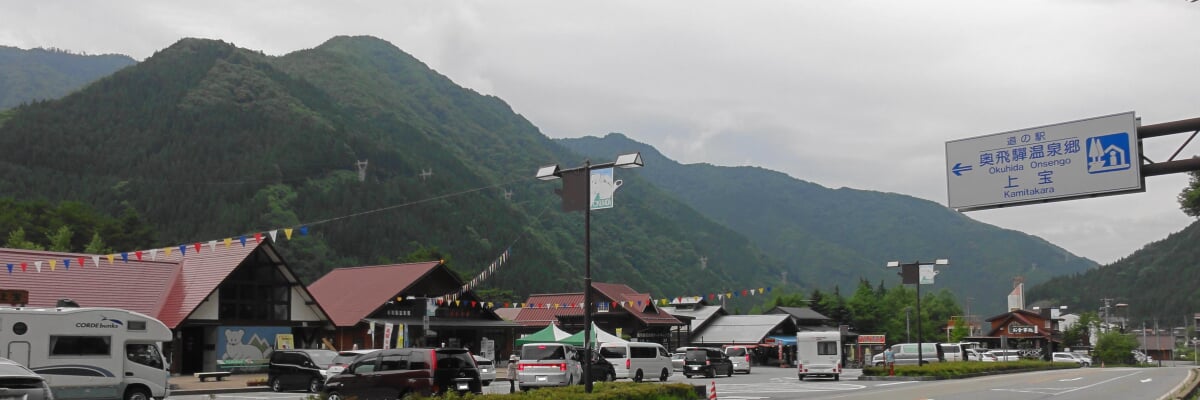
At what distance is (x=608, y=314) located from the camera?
6869 centimetres

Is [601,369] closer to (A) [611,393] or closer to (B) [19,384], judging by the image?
(A) [611,393]

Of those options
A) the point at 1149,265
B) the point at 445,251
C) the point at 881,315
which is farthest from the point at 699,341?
the point at 1149,265

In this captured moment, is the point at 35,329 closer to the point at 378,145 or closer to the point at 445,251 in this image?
the point at 445,251

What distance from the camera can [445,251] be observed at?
131 metres

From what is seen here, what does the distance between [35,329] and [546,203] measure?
558 feet

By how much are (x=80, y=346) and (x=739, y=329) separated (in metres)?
61.1

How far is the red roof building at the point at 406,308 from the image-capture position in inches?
2023

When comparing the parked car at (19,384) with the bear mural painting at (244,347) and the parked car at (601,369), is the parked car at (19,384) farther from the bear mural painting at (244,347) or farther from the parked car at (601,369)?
the bear mural painting at (244,347)

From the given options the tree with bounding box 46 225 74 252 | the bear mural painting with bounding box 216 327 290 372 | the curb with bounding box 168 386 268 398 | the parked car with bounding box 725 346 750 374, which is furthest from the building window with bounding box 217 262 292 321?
the tree with bounding box 46 225 74 252

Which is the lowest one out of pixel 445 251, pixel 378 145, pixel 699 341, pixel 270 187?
pixel 699 341

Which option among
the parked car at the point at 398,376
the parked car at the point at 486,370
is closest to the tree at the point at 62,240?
the parked car at the point at 486,370

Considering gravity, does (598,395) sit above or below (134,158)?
Answer: below

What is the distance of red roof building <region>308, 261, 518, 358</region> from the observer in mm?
51375

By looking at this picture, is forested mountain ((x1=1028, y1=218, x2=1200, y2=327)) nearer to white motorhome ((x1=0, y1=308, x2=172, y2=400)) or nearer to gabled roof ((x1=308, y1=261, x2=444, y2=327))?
gabled roof ((x1=308, y1=261, x2=444, y2=327))
